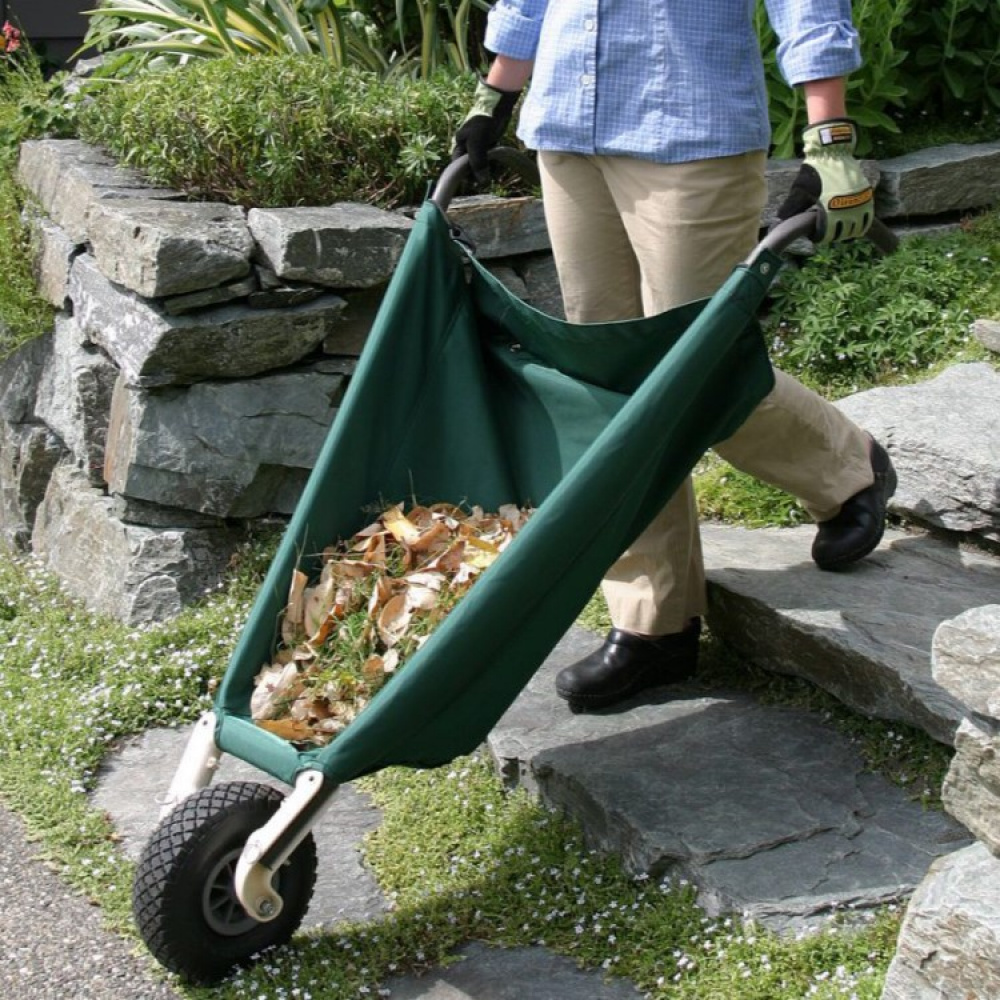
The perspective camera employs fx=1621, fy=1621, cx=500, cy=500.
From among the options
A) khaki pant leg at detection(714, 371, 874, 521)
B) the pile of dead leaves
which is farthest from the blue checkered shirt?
the pile of dead leaves

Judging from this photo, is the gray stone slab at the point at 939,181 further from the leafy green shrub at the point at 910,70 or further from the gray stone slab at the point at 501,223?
the gray stone slab at the point at 501,223

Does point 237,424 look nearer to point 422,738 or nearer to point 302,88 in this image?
point 302,88

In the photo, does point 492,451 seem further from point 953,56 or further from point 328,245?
point 953,56

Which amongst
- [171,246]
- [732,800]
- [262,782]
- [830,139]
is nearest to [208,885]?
[262,782]

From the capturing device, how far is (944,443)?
12.7 ft

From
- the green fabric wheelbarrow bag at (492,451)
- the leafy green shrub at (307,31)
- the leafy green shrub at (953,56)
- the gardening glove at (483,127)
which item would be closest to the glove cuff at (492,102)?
the gardening glove at (483,127)

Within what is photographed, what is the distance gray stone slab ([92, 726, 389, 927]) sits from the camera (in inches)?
124

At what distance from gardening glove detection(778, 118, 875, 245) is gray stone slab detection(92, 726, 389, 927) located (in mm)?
1324

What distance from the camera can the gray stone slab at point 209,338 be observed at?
4344 millimetres

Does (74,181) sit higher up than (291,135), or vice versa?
(291,135)

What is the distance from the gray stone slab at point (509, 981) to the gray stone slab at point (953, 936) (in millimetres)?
579

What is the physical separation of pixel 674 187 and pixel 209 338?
5.64 ft

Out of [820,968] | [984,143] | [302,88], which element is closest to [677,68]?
[820,968]

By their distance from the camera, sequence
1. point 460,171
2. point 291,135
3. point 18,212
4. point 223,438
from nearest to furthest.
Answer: point 460,171 < point 223,438 < point 291,135 < point 18,212
